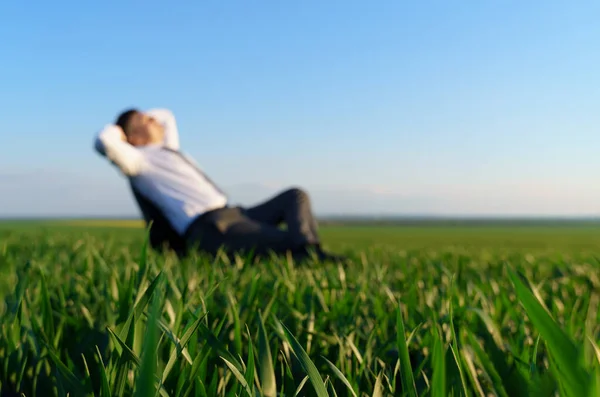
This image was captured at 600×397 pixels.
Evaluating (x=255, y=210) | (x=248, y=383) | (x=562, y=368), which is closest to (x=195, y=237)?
(x=255, y=210)

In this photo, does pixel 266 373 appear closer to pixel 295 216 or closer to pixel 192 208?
pixel 295 216

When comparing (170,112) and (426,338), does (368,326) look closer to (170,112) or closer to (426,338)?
(426,338)

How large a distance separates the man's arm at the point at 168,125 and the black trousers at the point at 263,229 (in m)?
1.02

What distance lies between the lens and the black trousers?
3182 millimetres

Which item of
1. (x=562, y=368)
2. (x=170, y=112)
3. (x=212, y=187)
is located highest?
(x=170, y=112)

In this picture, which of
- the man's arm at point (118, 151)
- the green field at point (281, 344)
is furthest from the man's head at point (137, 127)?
the green field at point (281, 344)

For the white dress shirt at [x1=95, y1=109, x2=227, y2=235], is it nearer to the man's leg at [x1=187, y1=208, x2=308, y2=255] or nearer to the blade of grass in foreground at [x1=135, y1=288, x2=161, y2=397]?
the man's leg at [x1=187, y1=208, x2=308, y2=255]

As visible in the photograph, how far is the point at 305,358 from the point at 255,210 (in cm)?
320

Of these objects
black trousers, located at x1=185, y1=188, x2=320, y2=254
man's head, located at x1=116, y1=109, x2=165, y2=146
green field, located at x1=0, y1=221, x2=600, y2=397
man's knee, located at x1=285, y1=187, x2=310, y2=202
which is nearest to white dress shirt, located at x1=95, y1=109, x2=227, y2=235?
black trousers, located at x1=185, y1=188, x2=320, y2=254

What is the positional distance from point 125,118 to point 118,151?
2.53 ft

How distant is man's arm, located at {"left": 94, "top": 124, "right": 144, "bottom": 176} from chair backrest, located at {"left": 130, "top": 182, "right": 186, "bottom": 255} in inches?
7.9

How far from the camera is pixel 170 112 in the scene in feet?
14.6

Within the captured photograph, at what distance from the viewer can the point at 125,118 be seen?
4.02 meters

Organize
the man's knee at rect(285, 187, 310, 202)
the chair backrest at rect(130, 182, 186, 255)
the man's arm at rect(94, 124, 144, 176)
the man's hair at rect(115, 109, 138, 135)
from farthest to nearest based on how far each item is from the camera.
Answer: the man's hair at rect(115, 109, 138, 135) < the chair backrest at rect(130, 182, 186, 255) < the man's knee at rect(285, 187, 310, 202) < the man's arm at rect(94, 124, 144, 176)
